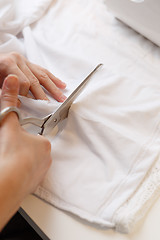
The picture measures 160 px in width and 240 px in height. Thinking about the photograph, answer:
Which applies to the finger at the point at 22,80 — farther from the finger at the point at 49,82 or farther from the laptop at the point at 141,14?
the laptop at the point at 141,14

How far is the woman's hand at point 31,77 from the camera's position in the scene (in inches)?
21.3

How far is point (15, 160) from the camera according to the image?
40 cm

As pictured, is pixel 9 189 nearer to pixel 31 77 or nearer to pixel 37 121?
pixel 37 121

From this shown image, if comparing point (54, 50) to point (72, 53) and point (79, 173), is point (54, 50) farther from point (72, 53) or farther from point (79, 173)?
point (79, 173)

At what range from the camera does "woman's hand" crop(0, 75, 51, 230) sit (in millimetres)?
386

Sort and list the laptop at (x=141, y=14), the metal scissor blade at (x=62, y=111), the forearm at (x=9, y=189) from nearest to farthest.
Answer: the forearm at (x=9, y=189) → the metal scissor blade at (x=62, y=111) → the laptop at (x=141, y=14)

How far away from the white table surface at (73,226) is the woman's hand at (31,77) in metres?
0.22

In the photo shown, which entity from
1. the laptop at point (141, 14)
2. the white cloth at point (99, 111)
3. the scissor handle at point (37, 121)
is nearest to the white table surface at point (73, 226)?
the white cloth at point (99, 111)

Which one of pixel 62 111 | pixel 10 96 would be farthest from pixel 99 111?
pixel 10 96

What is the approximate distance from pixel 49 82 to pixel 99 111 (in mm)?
128

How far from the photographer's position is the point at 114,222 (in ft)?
1.37

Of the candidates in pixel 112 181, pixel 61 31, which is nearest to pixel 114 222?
pixel 112 181

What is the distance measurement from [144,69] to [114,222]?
366mm

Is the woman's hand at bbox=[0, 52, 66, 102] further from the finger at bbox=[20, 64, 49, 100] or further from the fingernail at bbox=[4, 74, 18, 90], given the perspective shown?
the fingernail at bbox=[4, 74, 18, 90]
